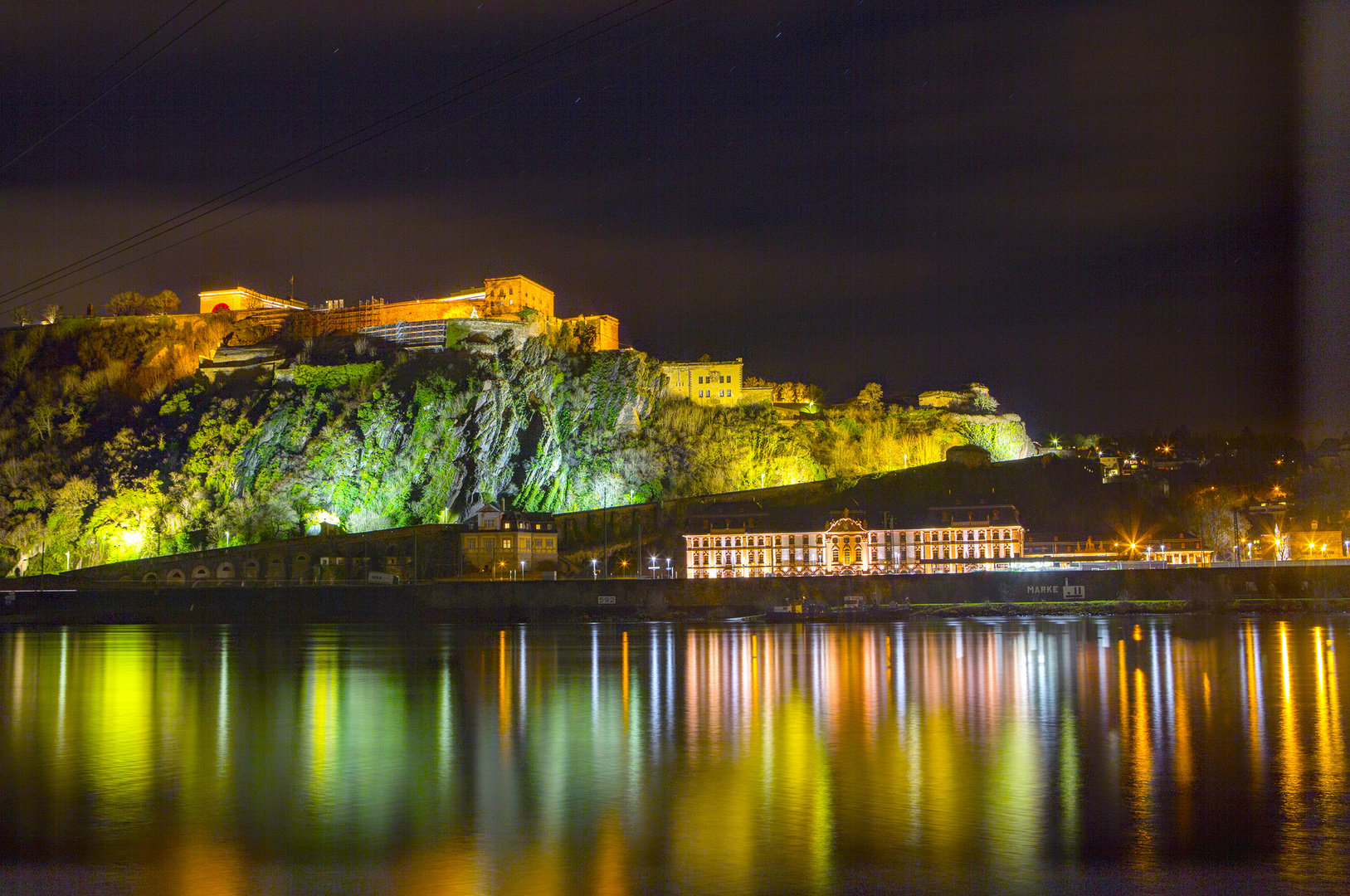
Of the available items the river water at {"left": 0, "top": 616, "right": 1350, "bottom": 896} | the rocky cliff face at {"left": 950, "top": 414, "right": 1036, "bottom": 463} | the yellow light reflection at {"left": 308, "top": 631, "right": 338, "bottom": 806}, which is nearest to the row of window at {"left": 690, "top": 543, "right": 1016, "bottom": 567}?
the rocky cliff face at {"left": 950, "top": 414, "right": 1036, "bottom": 463}

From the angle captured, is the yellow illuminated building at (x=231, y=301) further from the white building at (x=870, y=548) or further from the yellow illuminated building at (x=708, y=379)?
the white building at (x=870, y=548)

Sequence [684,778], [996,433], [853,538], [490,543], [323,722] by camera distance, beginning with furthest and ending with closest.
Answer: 1. [996,433]
2. [853,538]
3. [490,543]
4. [323,722]
5. [684,778]

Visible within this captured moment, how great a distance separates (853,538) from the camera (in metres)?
54.5

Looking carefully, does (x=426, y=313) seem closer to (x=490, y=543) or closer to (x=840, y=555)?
(x=490, y=543)

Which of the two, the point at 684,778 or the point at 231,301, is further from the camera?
the point at 231,301

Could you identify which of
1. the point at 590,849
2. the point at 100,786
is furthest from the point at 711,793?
the point at 100,786

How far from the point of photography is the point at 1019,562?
5294cm

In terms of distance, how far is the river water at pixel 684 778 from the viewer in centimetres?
766

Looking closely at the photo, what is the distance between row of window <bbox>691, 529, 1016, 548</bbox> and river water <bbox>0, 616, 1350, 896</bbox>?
29.5 metres

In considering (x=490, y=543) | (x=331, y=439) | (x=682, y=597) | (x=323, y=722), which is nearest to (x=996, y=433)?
(x=682, y=597)

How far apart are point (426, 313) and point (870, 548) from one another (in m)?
33.7

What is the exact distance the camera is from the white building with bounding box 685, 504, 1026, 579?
176 ft

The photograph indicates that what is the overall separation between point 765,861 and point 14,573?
63.8m

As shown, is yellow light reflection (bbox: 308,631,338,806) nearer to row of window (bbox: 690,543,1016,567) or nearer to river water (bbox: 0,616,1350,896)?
river water (bbox: 0,616,1350,896)
